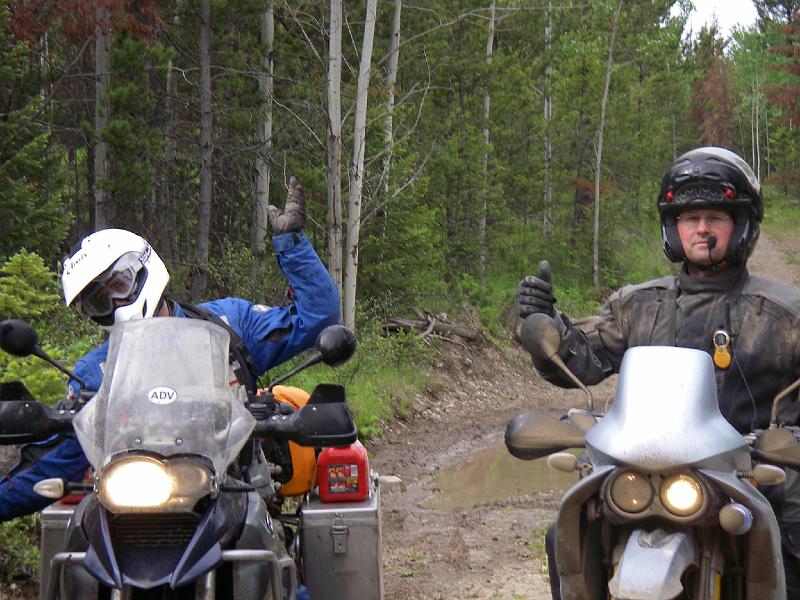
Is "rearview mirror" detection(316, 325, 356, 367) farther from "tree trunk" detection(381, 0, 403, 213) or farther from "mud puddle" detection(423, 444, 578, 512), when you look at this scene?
"tree trunk" detection(381, 0, 403, 213)

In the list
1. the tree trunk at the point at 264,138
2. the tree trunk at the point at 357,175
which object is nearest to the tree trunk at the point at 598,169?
the tree trunk at the point at 264,138

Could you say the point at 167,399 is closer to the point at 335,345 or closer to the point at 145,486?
the point at 145,486

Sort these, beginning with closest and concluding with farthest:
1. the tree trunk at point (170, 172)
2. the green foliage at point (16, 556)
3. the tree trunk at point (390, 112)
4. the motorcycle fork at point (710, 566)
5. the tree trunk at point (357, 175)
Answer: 1. the motorcycle fork at point (710, 566)
2. the green foliage at point (16, 556)
3. the tree trunk at point (357, 175)
4. the tree trunk at point (390, 112)
5. the tree trunk at point (170, 172)

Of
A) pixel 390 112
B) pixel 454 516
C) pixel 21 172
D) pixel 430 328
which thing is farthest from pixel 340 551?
pixel 430 328

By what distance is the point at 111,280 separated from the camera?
13.8 feet

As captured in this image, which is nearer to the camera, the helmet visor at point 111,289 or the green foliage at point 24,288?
the helmet visor at point 111,289

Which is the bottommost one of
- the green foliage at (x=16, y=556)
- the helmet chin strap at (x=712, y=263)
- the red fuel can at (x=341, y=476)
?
the green foliage at (x=16, y=556)

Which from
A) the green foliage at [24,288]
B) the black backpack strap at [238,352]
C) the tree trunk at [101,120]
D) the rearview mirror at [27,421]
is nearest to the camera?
the rearview mirror at [27,421]

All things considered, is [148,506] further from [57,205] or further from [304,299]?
[57,205]

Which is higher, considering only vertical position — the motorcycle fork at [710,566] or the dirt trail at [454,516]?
the motorcycle fork at [710,566]

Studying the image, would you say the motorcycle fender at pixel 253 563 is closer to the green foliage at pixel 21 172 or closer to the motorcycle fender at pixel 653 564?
the motorcycle fender at pixel 653 564

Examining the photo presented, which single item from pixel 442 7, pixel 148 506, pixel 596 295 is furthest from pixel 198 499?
pixel 596 295

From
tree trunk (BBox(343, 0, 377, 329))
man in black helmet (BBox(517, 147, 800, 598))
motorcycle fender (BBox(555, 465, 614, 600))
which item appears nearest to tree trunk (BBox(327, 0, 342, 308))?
tree trunk (BBox(343, 0, 377, 329))

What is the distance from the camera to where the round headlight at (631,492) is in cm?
305
